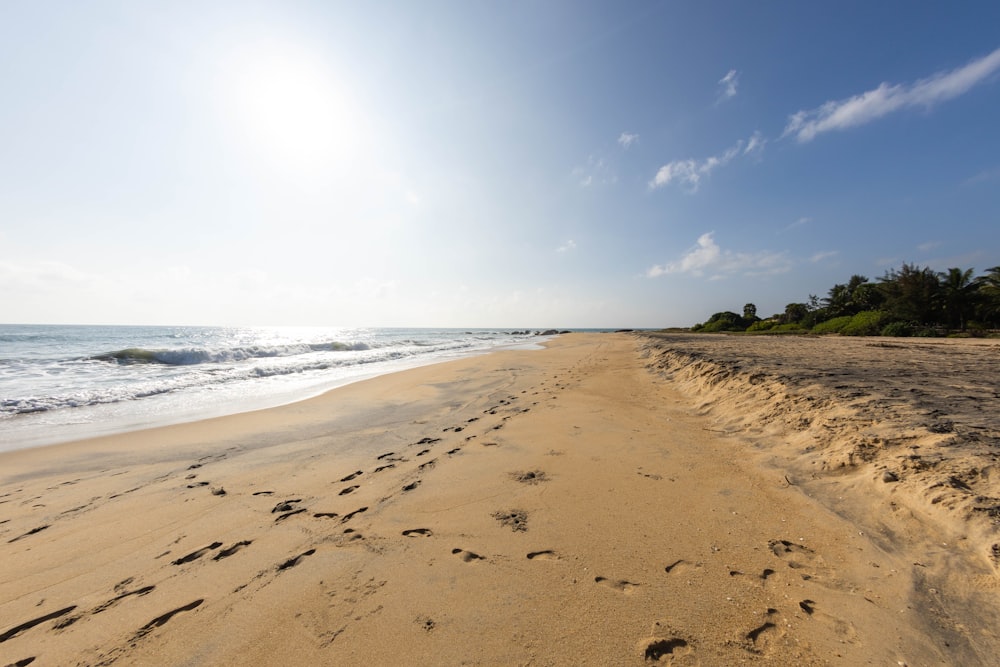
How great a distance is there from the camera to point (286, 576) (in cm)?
273

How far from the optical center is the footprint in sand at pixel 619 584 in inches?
94.3

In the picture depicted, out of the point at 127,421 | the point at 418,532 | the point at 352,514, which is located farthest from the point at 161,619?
the point at 127,421

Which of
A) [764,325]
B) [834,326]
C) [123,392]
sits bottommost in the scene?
[123,392]

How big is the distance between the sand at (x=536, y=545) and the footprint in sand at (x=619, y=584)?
0.10 feet

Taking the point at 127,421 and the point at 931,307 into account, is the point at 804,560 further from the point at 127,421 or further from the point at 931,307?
the point at 931,307

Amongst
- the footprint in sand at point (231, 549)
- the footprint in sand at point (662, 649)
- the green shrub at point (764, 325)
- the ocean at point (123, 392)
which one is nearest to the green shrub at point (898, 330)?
the green shrub at point (764, 325)

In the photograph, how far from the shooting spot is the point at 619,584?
2453 millimetres

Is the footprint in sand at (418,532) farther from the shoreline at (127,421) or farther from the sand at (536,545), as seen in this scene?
the shoreline at (127,421)

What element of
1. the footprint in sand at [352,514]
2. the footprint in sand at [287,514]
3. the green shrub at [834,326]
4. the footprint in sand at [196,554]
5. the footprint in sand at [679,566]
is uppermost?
the green shrub at [834,326]

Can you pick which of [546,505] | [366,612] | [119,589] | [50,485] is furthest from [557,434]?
[50,485]

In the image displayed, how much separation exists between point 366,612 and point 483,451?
3026 millimetres

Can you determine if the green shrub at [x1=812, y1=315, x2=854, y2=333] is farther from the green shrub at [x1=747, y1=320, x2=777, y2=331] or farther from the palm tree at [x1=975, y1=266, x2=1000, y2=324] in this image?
the green shrub at [x1=747, y1=320, x2=777, y2=331]

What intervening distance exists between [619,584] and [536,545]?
2.34ft

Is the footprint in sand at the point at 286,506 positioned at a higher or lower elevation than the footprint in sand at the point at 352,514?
lower
